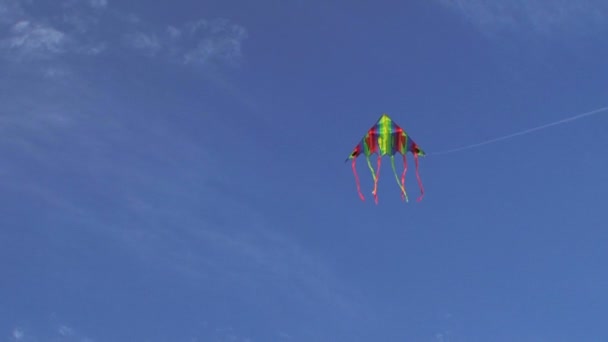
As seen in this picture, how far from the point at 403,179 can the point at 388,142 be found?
4.67 meters

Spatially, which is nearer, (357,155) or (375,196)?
(375,196)

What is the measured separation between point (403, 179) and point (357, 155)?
15.7ft

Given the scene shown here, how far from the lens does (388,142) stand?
3925 centimetres

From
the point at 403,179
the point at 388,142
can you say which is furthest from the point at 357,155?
the point at 403,179

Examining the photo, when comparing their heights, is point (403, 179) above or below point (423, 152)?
below

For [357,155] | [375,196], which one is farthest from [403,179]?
[357,155]

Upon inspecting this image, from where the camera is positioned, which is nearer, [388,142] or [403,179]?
[403,179]

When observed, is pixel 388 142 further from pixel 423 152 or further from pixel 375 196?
pixel 375 196

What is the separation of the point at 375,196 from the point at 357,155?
6106mm

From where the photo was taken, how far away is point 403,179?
3509 cm

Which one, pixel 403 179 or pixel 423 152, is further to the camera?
pixel 423 152

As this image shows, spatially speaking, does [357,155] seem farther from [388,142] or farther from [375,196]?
[375,196]

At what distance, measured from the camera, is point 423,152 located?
125 feet

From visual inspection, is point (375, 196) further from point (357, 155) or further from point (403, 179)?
point (357, 155)
